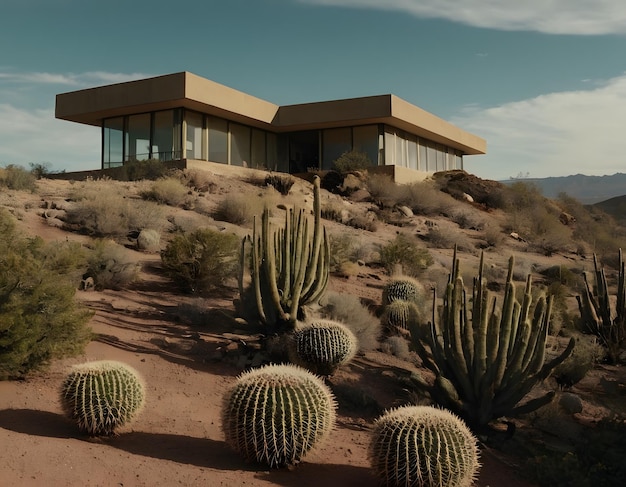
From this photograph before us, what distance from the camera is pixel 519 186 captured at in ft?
→ 125

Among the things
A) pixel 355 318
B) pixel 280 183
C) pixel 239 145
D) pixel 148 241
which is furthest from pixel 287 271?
pixel 239 145

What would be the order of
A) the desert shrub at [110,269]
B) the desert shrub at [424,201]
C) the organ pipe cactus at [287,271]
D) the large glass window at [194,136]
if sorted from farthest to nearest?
the large glass window at [194,136]
the desert shrub at [424,201]
the desert shrub at [110,269]
the organ pipe cactus at [287,271]

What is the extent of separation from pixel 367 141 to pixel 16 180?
19392mm

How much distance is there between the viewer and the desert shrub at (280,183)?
1117 inches

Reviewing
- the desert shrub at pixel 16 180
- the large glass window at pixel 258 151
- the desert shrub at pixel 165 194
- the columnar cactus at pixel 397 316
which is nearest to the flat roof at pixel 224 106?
the large glass window at pixel 258 151

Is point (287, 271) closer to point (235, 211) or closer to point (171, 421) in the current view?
point (171, 421)

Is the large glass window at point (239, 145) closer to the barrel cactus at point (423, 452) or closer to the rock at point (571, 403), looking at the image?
the rock at point (571, 403)

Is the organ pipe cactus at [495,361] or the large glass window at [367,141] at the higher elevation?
the large glass window at [367,141]

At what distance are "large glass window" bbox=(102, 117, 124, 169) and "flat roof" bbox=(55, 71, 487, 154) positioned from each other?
0.52 meters

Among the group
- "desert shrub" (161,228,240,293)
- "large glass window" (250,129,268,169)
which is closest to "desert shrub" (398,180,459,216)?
"large glass window" (250,129,268,169)

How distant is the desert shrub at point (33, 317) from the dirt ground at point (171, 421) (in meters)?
0.36

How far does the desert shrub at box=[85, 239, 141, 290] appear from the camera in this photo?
12875mm

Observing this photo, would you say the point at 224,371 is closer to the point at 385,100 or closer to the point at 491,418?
the point at 491,418

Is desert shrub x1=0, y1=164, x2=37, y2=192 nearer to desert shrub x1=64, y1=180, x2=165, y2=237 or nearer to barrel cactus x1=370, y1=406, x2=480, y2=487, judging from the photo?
desert shrub x1=64, y1=180, x2=165, y2=237
